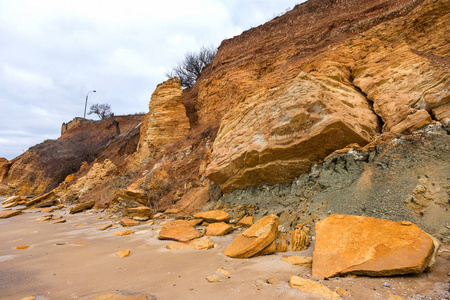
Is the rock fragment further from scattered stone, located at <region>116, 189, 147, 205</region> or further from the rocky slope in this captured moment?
scattered stone, located at <region>116, 189, 147, 205</region>

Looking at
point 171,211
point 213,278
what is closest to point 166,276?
point 213,278

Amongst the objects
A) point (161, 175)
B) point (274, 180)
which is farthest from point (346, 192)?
→ point (161, 175)

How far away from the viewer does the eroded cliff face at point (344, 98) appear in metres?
3.61

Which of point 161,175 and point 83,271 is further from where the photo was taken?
point 161,175

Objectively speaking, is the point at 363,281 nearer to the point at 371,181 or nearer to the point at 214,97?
the point at 371,181

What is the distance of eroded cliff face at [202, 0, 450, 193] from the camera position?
3605 millimetres

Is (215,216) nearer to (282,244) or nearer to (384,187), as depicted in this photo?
(282,244)

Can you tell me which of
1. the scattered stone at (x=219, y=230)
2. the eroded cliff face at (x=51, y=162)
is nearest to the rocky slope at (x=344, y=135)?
the scattered stone at (x=219, y=230)

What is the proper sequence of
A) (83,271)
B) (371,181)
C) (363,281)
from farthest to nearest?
(371,181) → (83,271) → (363,281)

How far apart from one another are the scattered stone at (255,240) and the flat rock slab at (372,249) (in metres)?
0.60

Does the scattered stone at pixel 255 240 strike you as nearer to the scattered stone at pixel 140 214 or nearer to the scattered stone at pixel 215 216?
the scattered stone at pixel 215 216

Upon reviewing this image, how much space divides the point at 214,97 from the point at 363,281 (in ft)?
32.2

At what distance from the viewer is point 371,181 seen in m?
3.19

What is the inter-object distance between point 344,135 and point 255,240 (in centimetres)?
236
